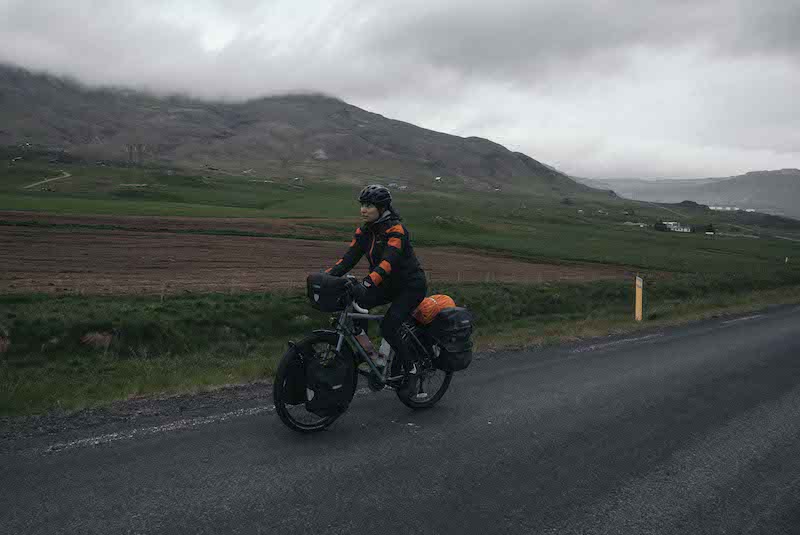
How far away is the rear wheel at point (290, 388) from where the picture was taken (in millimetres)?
5598

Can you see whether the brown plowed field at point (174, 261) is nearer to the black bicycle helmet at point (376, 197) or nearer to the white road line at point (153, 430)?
the white road line at point (153, 430)

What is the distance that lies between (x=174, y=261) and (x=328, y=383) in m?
22.1

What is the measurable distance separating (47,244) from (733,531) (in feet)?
99.6

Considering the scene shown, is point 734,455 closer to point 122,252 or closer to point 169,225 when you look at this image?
point 122,252

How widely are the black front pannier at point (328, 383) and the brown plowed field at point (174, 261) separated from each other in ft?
44.2

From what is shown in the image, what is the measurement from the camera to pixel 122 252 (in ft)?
89.5

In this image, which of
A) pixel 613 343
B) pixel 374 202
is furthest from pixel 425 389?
pixel 613 343

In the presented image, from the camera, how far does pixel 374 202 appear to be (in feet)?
19.7

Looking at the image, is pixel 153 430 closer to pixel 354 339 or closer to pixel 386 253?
pixel 354 339

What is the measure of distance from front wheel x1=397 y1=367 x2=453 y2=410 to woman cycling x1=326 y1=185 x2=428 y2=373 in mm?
230

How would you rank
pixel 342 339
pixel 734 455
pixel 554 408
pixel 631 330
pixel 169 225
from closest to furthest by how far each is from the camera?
pixel 734 455 < pixel 342 339 < pixel 554 408 < pixel 631 330 < pixel 169 225

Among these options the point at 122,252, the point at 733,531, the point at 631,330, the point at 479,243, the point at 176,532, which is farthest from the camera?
the point at 479,243

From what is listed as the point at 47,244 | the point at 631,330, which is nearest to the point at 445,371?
the point at 631,330

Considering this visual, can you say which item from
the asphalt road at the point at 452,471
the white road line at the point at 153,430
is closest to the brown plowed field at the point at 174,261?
the white road line at the point at 153,430
